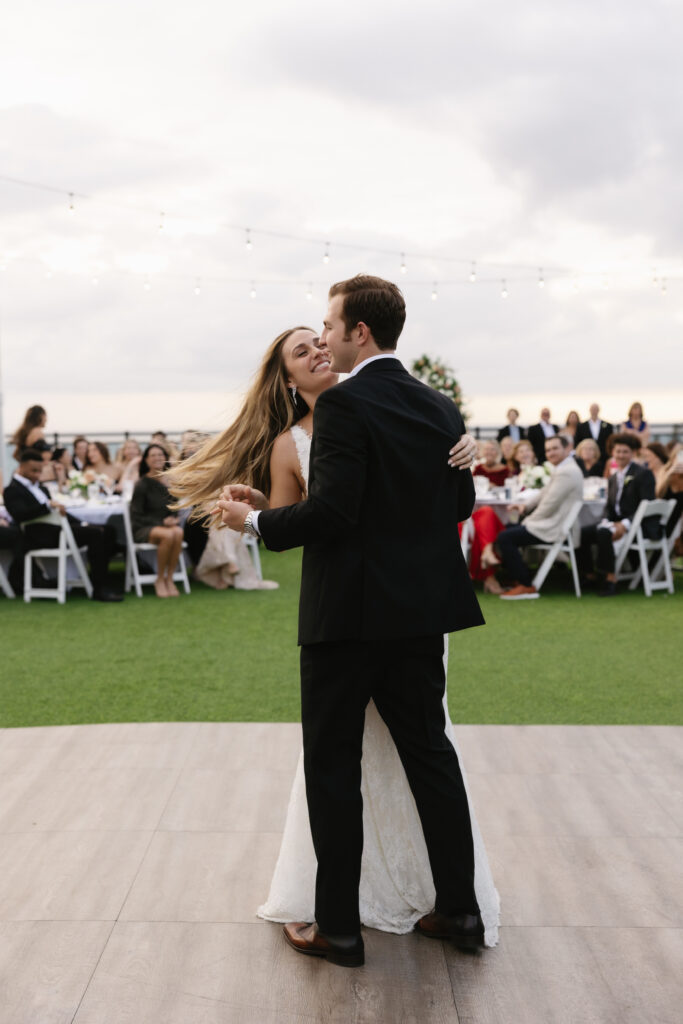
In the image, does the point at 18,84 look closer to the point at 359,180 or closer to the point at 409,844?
the point at 359,180

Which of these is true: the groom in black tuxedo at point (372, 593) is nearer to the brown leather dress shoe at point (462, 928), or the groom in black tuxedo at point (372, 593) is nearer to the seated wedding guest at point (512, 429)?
the brown leather dress shoe at point (462, 928)

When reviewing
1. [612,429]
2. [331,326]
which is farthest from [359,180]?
[331,326]

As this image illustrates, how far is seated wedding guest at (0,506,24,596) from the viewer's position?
852 centimetres

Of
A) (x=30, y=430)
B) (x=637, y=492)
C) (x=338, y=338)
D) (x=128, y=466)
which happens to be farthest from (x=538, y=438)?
(x=338, y=338)

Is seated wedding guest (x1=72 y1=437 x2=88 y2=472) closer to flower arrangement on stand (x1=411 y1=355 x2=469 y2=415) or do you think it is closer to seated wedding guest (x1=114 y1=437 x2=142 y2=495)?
seated wedding guest (x1=114 y1=437 x2=142 y2=495)

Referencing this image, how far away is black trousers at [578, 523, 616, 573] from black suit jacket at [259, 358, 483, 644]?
6598 millimetres

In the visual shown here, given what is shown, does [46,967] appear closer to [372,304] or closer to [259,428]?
[259,428]

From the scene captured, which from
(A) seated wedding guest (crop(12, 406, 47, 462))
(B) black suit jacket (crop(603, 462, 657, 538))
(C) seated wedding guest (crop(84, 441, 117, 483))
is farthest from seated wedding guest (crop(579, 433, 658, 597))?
(C) seated wedding guest (crop(84, 441, 117, 483))

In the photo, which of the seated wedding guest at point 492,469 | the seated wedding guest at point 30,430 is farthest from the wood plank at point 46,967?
the seated wedding guest at point 492,469

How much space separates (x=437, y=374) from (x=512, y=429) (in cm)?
171

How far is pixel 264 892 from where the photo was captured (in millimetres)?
2711

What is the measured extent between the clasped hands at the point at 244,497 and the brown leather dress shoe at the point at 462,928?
1043 millimetres

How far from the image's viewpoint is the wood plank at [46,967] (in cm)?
214

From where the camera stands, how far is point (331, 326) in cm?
226
